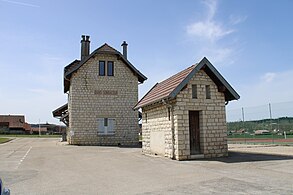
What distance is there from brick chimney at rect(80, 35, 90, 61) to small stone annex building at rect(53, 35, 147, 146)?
7.31 feet

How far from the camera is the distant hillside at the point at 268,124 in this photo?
2431cm

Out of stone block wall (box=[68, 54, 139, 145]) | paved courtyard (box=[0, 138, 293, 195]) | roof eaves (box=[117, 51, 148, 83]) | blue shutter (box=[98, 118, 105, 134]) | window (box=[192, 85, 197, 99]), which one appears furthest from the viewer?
roof eaves (box=[117, 51, 148, 83])

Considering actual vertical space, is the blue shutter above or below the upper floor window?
below

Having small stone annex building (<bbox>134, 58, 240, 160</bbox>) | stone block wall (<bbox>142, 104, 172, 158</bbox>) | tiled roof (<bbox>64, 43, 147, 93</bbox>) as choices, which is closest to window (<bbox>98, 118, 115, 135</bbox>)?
tiled roof (<bbox>64, 43, 147, 93</bbox>)

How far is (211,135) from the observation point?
13852 millimetres

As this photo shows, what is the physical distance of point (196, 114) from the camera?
14977 mm

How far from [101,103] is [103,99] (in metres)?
0.40

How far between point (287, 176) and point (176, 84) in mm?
6488

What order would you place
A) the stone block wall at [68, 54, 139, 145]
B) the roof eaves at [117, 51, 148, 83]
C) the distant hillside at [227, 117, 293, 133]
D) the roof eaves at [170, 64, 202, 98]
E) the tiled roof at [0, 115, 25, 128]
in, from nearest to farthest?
the roof eaves at [170, 64, 202, 98], the distant hillside at [227, 117, 293, 133], the stone block wall at [68, 54, 139, 145], the roof eaves at [117, 51, 148, 83], the tiled roof at [0, 115, 25, 128]

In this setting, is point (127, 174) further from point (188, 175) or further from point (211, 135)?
point (211, 135)

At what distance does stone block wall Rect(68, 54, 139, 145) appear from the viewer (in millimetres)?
25484

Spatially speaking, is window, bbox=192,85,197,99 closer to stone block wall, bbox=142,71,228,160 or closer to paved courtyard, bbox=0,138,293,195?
stone block wall, bbox=142,71,228,160

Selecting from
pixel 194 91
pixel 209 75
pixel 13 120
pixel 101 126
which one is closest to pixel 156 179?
pixel 194 91

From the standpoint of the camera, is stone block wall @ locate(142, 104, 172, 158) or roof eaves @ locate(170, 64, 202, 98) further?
stone block wall @ locate(142, 104, 172, 158)
